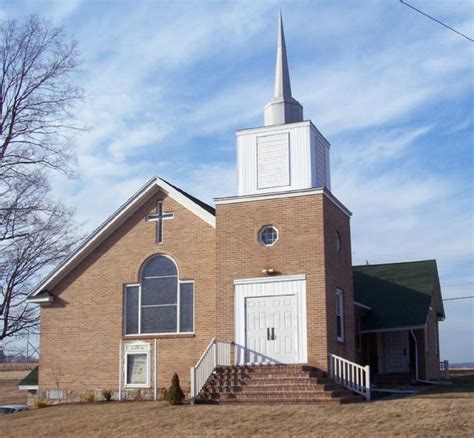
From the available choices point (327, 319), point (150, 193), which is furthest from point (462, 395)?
point (150, 193)

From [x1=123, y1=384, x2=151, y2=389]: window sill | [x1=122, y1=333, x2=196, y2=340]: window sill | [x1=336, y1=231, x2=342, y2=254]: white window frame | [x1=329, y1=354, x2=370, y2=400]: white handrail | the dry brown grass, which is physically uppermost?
[x1=336, y1=231, x2=342, y2=254]: white window frame

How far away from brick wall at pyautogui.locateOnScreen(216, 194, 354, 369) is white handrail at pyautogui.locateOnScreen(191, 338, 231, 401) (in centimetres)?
48

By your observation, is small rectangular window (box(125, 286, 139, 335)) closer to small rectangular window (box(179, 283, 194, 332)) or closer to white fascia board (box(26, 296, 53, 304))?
small rectangular window (box(179, 283, 194, 332))

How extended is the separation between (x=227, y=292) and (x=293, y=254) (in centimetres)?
221

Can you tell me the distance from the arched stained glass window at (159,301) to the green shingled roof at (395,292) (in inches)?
303

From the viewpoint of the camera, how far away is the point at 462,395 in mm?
18500

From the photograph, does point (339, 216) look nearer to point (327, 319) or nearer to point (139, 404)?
point (327, 319)

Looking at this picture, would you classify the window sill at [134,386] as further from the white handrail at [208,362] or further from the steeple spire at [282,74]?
the steeple spire at [282,74]

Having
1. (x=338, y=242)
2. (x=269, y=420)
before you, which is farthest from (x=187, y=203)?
(x=269, y=420)

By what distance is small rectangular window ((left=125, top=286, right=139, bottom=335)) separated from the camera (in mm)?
23328

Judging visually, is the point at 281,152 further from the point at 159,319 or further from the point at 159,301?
the point at 159,319

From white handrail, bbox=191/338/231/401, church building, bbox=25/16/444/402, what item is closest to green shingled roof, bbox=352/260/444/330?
church building, bbox=25/16/444/402

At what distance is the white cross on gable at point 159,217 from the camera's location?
2340 centimetres

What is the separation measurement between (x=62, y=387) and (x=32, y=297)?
3.05m
